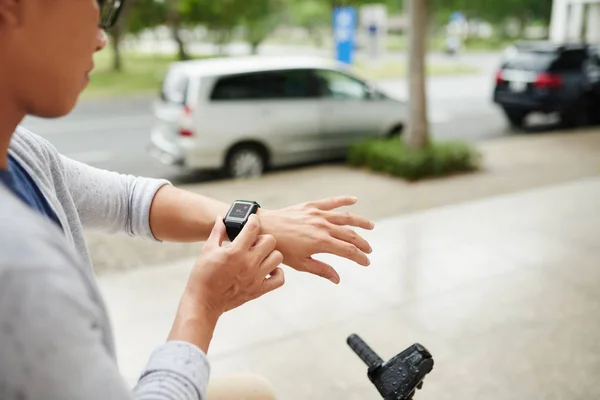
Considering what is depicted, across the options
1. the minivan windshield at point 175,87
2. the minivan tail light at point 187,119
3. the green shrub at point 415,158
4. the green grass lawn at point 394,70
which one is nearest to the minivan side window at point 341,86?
the green shrub at point 415,158

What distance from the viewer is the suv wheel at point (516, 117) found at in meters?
13.1

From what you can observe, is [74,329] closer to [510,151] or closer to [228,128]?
[228,128]

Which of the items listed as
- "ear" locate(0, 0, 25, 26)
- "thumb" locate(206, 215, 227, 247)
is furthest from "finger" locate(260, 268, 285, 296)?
"ear" locate(0, 0, 25, 26)

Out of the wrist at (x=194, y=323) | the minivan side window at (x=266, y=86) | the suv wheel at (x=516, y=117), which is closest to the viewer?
the wrist at (x=194, y=323)

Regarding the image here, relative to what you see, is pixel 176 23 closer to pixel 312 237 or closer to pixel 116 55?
pixel 116 55

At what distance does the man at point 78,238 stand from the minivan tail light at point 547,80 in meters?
11.8

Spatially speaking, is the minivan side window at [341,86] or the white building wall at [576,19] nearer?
the minivan side window at [341,86]

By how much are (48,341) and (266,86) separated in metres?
8.36

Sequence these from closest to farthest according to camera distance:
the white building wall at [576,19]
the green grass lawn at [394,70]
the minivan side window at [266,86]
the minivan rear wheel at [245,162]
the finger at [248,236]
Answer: the finger at [248,236] < the minivan side window at [266,86] < the minivan rear wheel at [245,162] < the white building wall at [576,19] < the green grass lawn at [394,70]

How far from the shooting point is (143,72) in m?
24.7

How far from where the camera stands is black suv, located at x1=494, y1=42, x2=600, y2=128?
1230 cm

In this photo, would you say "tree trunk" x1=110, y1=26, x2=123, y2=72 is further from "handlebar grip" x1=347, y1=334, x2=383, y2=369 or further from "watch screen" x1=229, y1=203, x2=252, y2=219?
"handlebar grip" x1=347, y1=334, x2=383, y2=369

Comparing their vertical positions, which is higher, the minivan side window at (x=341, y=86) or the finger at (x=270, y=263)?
the finger at (x=270, y=263)

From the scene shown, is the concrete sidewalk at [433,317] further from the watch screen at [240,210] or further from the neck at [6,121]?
the neck at [6,121]
